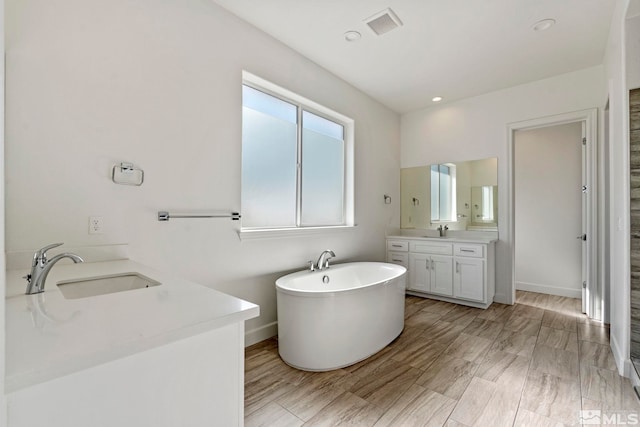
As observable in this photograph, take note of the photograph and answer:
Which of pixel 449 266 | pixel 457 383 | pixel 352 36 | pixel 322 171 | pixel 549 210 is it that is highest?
pixel 352 36

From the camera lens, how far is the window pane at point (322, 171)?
127 inches

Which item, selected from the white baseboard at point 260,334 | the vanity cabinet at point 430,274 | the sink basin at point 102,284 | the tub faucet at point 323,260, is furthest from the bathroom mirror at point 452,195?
the sink basin at point 102,284

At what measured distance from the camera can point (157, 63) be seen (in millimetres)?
1999

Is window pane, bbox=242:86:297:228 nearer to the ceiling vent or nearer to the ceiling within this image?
the ceiling

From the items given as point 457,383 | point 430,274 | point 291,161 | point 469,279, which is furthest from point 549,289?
point 291,161

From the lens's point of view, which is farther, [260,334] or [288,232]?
[288,232]

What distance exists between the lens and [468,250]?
358 centimetres

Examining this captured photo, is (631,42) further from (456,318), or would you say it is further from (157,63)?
(157,63)

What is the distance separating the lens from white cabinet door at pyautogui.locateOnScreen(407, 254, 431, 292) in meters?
3.91

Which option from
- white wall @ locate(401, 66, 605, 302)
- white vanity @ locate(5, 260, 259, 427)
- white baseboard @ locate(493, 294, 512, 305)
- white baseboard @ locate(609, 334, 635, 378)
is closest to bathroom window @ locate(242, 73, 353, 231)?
white wall @ locate(401, 66, 605, 302)

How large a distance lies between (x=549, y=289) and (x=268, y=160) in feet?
13.7

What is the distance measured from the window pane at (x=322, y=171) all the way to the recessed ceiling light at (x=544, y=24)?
2013 millimetres

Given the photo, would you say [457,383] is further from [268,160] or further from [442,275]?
[268,160]

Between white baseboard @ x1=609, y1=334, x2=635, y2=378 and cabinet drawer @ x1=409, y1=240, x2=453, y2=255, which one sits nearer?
white baseboard @ x1=609, y1=334, x2=635, y2=378
